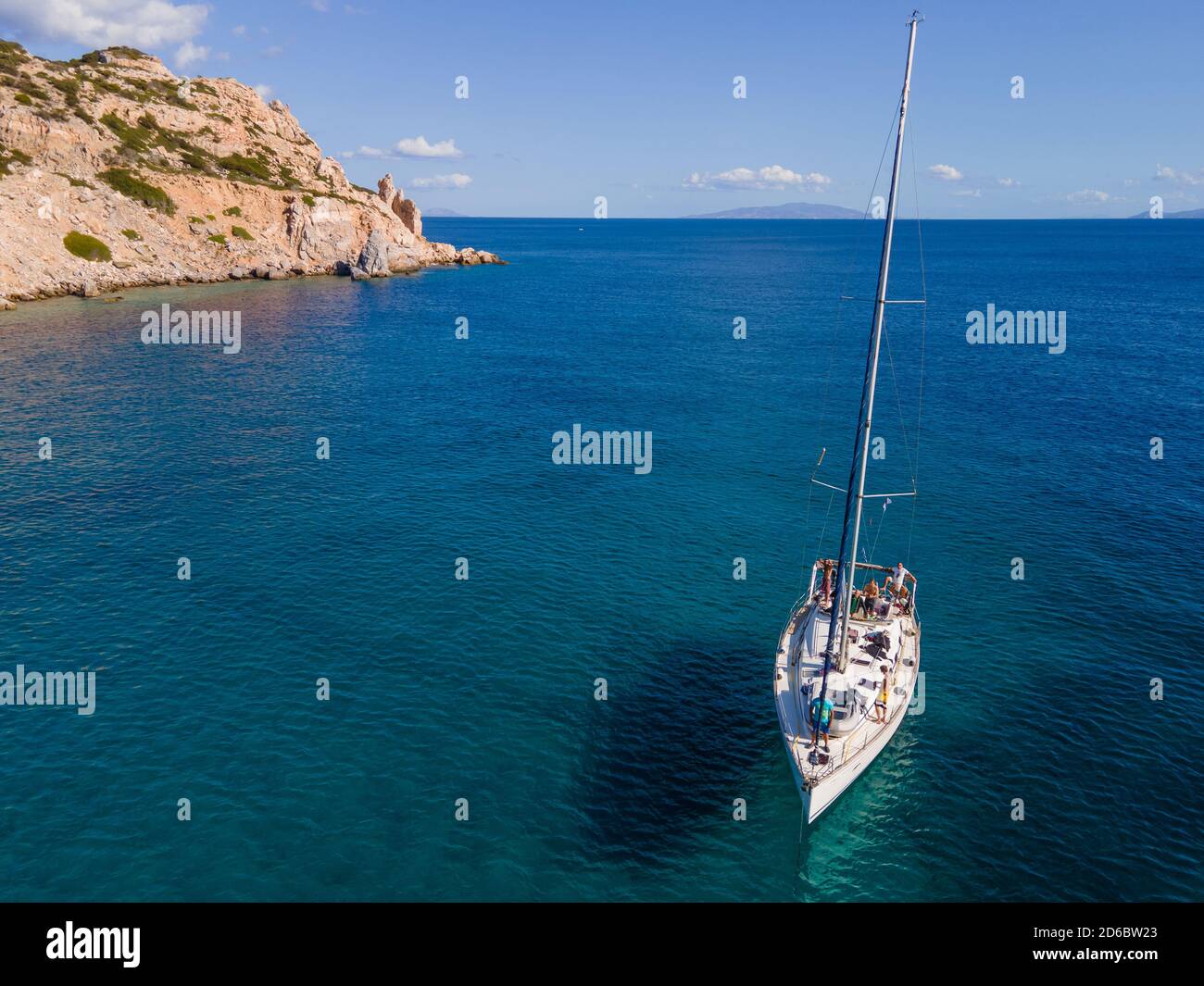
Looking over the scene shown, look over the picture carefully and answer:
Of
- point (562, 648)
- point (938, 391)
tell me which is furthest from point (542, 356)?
point (562, 648)

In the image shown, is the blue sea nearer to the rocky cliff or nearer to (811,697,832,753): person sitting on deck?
(811,697,832,753): person sitting on deck

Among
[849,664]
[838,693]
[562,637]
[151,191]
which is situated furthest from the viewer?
[151,191]

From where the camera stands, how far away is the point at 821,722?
31.7 meters

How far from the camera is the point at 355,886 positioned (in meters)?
29.2

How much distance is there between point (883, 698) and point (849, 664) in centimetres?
254

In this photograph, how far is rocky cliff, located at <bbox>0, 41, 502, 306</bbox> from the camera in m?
130

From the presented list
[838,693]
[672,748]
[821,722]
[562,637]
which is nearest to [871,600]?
[838,693]

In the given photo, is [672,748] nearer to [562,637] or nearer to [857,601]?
[562,637]

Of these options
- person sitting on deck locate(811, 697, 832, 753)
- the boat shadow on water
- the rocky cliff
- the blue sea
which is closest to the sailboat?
person sitting on deck locate(811, 697, 832, 753)

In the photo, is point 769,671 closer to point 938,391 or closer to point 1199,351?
point 938,391

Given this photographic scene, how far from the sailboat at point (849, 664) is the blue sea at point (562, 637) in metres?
3.30
